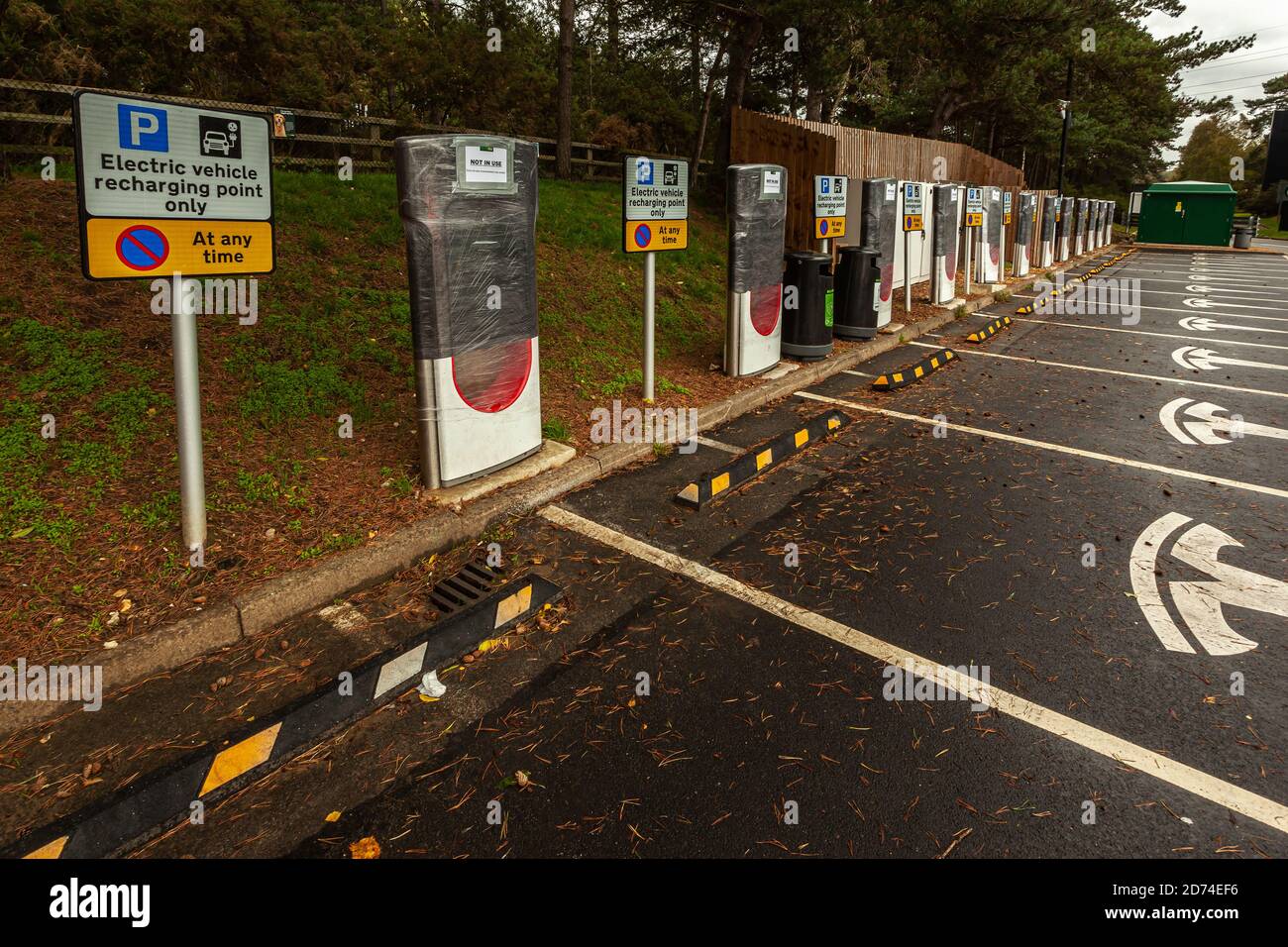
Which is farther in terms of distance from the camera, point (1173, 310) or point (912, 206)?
point (1173, 310)

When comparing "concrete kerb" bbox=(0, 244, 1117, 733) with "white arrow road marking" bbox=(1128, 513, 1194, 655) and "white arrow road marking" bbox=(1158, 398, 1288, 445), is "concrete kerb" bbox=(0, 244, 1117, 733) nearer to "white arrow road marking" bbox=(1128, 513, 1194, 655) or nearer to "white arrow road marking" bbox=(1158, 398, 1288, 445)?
"white arrow road marking" bbox=(1128, 513, 1194, 655)

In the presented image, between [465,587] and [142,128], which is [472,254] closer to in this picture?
[142,128]

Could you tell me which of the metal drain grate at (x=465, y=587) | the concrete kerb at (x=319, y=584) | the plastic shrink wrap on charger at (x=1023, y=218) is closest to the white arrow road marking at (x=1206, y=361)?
the concrete kerb at (x=319, y=584)

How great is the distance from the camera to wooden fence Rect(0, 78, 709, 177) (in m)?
9.70

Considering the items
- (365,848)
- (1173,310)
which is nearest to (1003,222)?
(1173,310)

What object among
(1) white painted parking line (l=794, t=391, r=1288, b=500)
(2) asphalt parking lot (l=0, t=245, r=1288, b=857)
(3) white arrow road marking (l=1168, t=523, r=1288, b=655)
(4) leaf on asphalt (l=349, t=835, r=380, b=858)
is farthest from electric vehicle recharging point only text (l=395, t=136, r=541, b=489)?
(3) white arrow road marking (l=1168, t=523, r=1288, b=655)

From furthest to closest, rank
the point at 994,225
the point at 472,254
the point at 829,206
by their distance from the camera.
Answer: the point at 994,225, the point at 829,206, the point at 472,254

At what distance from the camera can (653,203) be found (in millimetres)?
6973

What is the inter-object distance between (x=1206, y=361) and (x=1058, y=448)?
5.70 m

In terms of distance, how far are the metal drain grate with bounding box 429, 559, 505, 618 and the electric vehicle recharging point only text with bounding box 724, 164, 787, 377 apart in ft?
15.6

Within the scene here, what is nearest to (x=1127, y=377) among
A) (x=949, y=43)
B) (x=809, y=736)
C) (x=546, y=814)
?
(x=809, y=736)

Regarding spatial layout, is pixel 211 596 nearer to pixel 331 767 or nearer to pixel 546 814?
pixel 331 767

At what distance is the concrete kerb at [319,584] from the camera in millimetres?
3510
